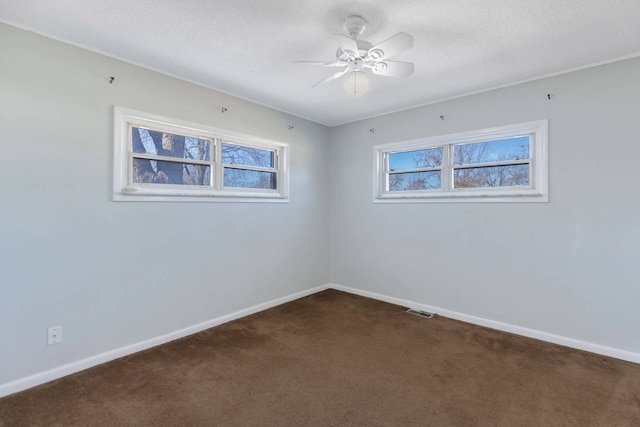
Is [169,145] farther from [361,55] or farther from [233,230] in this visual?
[361,55]

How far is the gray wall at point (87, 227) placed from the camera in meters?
2.08

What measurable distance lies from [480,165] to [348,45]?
2121 mm

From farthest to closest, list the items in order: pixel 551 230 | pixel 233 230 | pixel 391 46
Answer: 1. pixel 233 230
2. pixel 551 230
3. pixel 391 46

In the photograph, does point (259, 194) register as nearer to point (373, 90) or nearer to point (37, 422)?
point (373, 90)

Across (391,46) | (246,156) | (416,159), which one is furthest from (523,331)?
(246,156)

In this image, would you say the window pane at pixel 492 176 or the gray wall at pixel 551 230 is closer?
the gray wall at pixel 551 230

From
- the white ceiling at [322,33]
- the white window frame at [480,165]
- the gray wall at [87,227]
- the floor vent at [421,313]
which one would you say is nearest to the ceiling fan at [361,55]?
the white ceiling at [322,33]

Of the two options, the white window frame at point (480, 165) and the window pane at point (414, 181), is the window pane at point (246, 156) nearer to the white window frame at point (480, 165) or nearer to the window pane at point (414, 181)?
the white window frame at point (480, 165)

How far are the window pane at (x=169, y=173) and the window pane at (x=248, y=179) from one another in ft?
0.78

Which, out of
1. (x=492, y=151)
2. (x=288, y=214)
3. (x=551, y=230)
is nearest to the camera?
(x=551, y=230)

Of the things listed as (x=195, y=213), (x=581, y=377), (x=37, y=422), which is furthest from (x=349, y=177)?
(x=37, y=422)

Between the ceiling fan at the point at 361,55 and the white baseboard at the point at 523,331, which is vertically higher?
the ceiling fan at the point at 361,55

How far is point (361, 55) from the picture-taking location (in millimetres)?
2080

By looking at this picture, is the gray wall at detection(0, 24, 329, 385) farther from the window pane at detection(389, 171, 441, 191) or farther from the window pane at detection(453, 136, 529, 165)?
the window pane at detection(453, 136, 529, 165)
